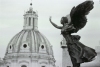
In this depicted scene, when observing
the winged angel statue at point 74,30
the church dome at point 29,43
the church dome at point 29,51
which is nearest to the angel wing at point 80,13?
the winged angel statue at point 74,30

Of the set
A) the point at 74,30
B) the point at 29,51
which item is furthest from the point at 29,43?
the point at 74,30

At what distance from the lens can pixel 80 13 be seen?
24.3 ft

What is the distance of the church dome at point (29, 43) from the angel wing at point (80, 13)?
45934 mm

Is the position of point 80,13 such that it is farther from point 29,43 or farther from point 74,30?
point 29,43

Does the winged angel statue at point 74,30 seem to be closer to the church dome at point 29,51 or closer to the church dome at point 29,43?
the church dome at point 29,51

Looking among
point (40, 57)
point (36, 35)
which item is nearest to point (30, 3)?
point (36, 35)

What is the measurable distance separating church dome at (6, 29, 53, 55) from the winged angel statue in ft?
151

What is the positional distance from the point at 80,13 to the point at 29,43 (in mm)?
46898

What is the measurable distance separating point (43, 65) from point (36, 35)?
5.96 m

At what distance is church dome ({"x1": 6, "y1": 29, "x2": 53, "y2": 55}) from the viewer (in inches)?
2105

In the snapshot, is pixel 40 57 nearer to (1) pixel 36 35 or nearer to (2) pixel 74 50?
(1) pixel 36 35

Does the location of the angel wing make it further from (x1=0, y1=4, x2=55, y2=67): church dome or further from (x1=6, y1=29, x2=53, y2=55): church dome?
(x1=6, y1=29, x2=53, y2=55): church dome

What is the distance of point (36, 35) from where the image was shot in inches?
2160

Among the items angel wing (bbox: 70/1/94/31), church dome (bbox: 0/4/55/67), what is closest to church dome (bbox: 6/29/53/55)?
church dome (bbox: 0/4/55/67)
